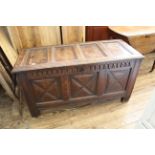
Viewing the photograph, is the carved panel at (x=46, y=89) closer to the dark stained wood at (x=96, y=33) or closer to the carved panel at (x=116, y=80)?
the carved panel at (x=116, y=80)

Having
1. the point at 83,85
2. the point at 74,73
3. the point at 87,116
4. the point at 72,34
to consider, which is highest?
the point at 72,34

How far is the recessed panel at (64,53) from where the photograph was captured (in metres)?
1.46

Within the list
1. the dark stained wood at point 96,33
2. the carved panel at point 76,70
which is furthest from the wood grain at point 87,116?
the dark stained wood at point 96,33

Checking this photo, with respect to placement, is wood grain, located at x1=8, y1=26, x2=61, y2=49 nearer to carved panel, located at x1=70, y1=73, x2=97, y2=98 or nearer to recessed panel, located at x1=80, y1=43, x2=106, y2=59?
Result: recessed panel, located at x1=80, y1=43, x2=106, y2=59

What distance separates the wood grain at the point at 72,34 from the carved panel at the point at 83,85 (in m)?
0.64

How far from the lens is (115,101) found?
1964 millimetres

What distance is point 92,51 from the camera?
62.0 inches

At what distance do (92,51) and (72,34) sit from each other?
443 millimetres

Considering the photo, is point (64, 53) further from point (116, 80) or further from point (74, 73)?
point (116, 80)

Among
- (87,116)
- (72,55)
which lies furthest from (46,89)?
(87,116)

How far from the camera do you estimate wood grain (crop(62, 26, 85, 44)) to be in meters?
1.77

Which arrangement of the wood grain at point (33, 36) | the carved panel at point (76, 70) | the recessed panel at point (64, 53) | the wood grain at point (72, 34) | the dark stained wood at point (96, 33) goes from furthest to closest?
the dark stained wood at point (96, 33), the wood grain at point (72, 34), the wood grain at point (33, 36), the recessed panel at point (64, 53), the carved panel at point (76, 70)

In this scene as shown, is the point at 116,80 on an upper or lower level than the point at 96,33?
lower
